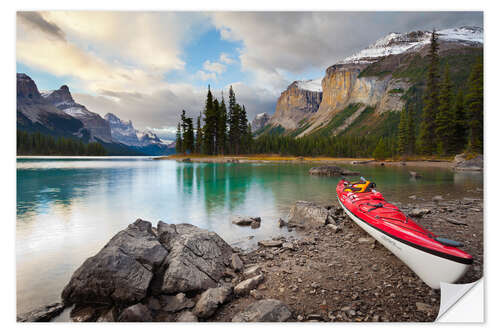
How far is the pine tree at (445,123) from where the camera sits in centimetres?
2231

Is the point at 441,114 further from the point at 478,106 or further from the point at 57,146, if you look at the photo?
the point at 57,146

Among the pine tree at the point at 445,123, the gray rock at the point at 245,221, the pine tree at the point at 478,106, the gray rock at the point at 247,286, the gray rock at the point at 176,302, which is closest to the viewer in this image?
the gray rock at the point at 176,302

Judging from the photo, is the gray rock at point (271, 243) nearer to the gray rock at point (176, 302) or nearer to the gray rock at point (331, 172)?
the gray rock at point (176, 302)

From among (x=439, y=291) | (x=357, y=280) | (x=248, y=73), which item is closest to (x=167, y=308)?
(x=357, y=280)

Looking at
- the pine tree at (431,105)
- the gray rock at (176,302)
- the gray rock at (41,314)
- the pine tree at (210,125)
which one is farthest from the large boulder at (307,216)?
the pine tree at (210,125)

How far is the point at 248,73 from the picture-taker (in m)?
8.87

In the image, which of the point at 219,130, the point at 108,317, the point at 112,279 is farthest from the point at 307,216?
the point at 219,130

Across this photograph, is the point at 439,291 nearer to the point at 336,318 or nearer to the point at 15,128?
the point at 336,318

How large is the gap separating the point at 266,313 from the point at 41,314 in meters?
3.93

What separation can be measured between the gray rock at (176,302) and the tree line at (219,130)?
2218 inches

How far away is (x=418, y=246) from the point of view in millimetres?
4020

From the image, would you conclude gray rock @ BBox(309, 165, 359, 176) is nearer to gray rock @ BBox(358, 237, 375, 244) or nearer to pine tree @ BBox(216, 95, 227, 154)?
gray rock @ BBox(358, 237, 375, 244)
